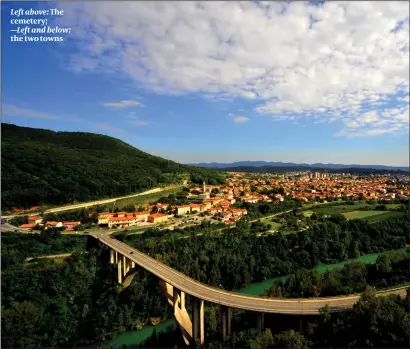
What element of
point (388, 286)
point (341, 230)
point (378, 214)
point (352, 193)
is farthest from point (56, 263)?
point (352, 193)

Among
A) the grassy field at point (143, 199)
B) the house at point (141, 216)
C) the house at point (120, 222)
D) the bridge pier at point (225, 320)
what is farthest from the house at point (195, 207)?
the bridge pier at point (225, 320)

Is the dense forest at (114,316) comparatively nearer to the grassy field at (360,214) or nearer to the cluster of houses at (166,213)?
the cluster of houses at (166,213)

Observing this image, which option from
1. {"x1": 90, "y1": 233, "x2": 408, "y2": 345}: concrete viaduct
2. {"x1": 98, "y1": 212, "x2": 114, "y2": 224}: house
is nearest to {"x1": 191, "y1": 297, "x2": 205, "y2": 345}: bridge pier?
{"x1": 90, "y1": 233, "x2": 408, "y2": 345}: concrete viaduct

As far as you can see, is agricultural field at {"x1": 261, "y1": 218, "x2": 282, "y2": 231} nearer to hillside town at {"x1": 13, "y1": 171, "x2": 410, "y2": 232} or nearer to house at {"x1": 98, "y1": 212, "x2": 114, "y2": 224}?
hillside town at {"x1": 13, "y1": 171, "x2": 410, "y2": 232}

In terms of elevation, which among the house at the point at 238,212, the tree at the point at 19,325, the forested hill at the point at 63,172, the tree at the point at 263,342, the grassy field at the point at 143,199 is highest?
the forested hill at the point at 63,172

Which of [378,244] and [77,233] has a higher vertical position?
[77,233]

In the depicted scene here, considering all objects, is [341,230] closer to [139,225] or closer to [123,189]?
[139,225]
